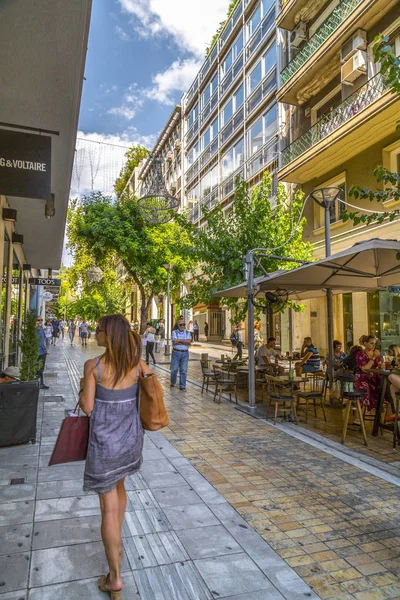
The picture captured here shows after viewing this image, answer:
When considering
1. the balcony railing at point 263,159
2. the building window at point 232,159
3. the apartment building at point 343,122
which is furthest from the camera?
the building window at point 232,159

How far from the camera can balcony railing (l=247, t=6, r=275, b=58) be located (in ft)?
77.6

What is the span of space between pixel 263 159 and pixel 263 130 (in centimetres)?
180

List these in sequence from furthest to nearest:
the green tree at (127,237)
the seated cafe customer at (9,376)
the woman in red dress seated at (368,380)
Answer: the green tree at (127,237)
the woman in red dress seated at (368,380)
the seated cafe customer at (9,376)

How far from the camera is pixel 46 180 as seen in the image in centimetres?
460

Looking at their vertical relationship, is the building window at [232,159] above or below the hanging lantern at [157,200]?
above

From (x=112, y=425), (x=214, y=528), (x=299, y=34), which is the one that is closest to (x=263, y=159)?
(x=299, y=34)

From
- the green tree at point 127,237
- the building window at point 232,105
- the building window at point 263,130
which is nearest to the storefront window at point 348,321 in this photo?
the green tree at point 127,237

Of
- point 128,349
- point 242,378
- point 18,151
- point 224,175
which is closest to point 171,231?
point 224,175

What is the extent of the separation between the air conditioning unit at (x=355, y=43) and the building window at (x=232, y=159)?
40.9 ft

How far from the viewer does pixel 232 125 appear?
29.5m

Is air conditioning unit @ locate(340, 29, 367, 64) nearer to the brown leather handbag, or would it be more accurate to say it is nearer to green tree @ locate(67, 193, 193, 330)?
green tree @ locate(67, 193, 193, 330)

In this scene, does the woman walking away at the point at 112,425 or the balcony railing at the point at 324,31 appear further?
the balcony railing at the point at 324,31

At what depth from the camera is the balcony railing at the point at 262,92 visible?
2355 cm

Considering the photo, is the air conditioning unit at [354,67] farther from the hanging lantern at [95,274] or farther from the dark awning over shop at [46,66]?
the hanging lantern at [95,274]
